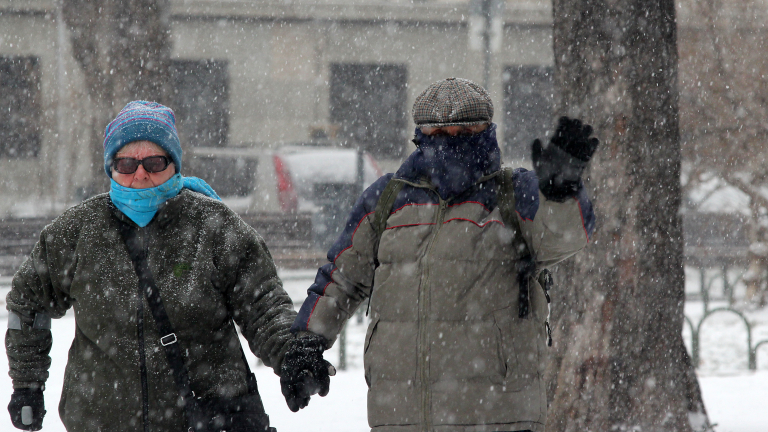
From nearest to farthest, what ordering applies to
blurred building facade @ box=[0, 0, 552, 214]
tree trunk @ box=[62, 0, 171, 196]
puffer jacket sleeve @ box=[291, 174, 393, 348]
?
puffer jacket sleeve @ box=[291, 174, 393, 348], tree trunk @ box=[62, 0, 171, 196], blurred building facade @ box=[0, 0, 552, 214]

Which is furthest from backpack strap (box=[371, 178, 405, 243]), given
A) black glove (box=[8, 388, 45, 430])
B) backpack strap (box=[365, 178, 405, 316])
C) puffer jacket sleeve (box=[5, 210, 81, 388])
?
black glove (box=[8, 388, 45, 430])

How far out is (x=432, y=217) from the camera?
2592 millimetres

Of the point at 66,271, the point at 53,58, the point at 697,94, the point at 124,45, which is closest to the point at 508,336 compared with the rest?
the point at 66,271

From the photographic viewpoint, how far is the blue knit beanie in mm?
2621

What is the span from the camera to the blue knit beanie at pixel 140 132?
262 centimetres

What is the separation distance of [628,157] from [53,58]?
18105 mm

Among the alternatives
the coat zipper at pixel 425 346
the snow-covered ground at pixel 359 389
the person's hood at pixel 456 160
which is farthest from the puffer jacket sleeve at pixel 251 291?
the snow-covered ground at pixel 359 389

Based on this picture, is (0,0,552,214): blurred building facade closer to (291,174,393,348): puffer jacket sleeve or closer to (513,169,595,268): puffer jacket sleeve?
(291,174,393,348): puffer jacket sleeve

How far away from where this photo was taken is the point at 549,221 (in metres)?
2.43

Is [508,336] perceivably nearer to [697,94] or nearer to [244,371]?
[244,371]

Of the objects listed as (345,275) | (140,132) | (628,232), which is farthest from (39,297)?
(628,232)

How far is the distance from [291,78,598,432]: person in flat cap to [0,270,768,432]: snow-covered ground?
295 centimetres

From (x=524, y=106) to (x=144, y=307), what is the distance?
814 inches

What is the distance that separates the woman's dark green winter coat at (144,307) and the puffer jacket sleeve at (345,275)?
92 mm
